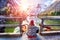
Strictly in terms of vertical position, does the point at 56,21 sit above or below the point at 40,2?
below

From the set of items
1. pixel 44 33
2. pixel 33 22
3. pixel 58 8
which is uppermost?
pixel 58 8

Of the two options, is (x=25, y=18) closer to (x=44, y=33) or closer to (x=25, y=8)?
(x=25, y=8)

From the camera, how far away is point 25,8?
1.89 metres

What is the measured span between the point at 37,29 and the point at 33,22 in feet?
0.32

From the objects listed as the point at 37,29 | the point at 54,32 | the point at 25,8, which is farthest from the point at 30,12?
the point at 54,32

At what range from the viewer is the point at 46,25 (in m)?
1.94

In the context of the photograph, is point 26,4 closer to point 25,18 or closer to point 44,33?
point 25,18

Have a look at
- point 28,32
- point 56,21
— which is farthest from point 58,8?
point 28,32

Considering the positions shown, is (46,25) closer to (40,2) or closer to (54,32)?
(54,32)

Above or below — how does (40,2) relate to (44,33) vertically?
above

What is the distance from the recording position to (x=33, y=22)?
190 cm

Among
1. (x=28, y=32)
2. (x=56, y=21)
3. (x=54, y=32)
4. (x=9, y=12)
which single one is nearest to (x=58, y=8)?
(x=56, y=21)

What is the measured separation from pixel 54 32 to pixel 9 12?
551 millimetres

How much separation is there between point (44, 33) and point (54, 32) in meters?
0.11
